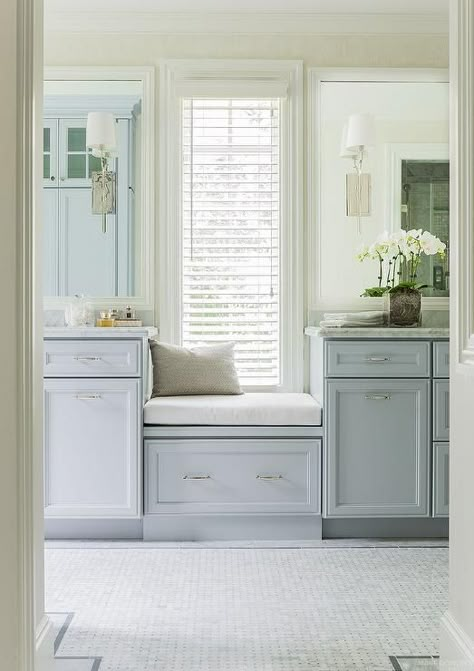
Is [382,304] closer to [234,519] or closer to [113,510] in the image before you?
[234,519]

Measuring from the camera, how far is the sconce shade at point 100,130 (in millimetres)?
4234

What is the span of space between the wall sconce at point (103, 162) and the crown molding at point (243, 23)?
1.69 ft

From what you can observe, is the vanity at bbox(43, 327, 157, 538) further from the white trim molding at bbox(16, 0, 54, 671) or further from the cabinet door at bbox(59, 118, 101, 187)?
the white trim molding at bbox(16, 0, 54, 671)

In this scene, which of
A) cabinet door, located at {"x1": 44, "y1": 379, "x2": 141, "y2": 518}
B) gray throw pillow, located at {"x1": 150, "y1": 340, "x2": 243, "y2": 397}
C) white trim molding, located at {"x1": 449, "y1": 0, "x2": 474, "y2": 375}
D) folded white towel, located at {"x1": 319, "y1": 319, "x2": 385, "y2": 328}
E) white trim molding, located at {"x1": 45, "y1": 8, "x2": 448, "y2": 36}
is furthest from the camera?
white trim molding, located at {"x1": 45, "y1": 8, "x2": 448, "y2": 36}

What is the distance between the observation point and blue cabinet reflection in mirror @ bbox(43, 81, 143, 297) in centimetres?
431

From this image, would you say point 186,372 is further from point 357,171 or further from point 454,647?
point 454,647

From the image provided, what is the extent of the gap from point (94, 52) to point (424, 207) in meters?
2.00

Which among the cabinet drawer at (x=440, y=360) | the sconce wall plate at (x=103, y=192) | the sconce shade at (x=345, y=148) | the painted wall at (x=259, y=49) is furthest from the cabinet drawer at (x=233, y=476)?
the sconce shade at (x=345, y=148)

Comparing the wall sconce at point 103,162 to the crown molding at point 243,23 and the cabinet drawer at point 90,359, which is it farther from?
the cabinet drawer at point 90,359

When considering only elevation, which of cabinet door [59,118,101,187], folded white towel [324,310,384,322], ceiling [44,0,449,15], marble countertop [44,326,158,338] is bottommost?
marble countertop [44,326,158,338]

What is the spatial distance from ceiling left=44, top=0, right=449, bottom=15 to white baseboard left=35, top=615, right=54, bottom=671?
326 cm

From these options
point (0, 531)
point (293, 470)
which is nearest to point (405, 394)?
point (293, 470)


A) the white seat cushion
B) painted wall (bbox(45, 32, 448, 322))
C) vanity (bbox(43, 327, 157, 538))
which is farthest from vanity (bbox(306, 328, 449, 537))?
vanity (bbox(43, 327, 157, 538))

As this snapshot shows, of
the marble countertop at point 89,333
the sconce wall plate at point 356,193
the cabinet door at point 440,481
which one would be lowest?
the cabinet door at point 440,481
